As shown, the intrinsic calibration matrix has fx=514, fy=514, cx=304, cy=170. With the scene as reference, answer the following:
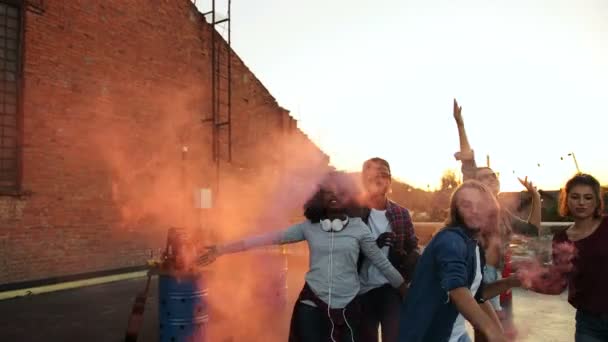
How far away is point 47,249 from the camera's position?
11.3 m

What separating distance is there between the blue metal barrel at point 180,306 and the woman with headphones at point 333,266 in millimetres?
1542

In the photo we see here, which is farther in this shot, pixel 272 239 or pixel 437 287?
pixel 272 239

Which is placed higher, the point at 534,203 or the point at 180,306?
the point at 534,203

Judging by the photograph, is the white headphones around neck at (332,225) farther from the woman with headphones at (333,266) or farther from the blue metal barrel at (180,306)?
the blue metal barrel at (180,306)

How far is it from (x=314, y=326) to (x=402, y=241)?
1.08 m

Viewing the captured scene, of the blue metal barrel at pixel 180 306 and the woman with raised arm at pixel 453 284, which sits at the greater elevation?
the woman with raised arm at pixel 453 284

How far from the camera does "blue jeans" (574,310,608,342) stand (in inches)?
119

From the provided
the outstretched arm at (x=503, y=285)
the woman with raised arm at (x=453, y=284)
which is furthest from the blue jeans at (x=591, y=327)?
the woman with raised arm at (x=453, y=284)

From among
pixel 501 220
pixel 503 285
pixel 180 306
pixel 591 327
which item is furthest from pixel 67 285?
pixel 591 327

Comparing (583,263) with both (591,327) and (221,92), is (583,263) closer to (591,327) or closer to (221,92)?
(591,327)

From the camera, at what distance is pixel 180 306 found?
4.54 m

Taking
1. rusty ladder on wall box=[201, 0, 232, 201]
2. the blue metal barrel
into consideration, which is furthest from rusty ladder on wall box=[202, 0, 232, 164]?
the blue metal barrel

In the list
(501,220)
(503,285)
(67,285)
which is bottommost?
(67,285)

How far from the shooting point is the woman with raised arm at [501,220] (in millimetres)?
3754
